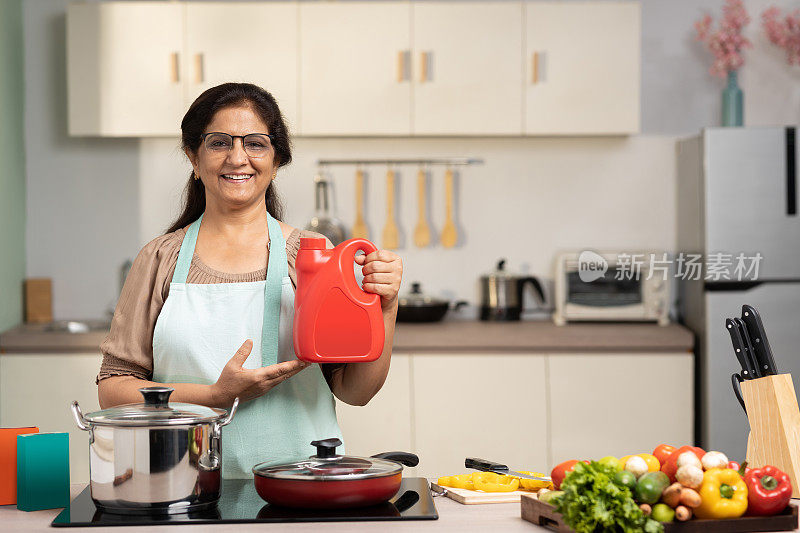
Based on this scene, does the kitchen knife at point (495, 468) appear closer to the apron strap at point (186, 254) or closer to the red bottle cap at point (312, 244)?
the red bottle cap at point (312, 244)

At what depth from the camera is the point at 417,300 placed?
3.44m

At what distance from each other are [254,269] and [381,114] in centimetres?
180

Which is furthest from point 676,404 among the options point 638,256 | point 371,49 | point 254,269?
point 254,269

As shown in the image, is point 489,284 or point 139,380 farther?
point 489,284

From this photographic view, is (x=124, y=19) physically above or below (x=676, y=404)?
above

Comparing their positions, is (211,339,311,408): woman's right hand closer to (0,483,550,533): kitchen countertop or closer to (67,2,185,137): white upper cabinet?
(0,483,550,533): kitchen countertop

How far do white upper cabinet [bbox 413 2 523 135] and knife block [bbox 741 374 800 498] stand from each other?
80.5 inches

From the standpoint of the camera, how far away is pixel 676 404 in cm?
312

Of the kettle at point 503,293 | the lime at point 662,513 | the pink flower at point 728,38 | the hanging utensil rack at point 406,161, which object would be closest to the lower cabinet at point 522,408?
the kettle at point 503,293

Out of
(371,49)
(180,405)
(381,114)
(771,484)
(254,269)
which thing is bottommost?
(771,484)

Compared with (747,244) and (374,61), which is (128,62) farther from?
(747,244)

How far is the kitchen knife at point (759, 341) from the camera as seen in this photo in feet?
4.93

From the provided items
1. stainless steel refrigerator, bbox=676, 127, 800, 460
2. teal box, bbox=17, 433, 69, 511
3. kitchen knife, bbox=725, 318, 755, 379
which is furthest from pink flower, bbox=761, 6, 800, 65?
teal box, bbox=17, 433, 69, 511

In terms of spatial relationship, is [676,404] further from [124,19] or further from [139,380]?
[124,19]
